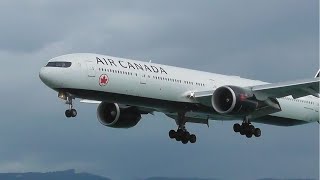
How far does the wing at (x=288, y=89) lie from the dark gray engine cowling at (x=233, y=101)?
138 cm

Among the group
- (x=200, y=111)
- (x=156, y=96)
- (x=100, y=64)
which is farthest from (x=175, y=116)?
(x=100, y=64)

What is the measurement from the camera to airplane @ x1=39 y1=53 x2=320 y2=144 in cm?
5784

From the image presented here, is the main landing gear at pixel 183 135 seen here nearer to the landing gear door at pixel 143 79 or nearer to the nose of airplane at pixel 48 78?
the landing gear door at pixel 143 79

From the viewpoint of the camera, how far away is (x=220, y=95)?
6266 centimetres

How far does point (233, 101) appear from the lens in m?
61.6

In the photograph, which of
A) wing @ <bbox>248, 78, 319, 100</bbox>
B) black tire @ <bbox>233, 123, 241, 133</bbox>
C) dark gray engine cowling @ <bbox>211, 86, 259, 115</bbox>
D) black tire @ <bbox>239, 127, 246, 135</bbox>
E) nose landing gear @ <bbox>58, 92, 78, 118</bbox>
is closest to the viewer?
nose landing gear @ <bbox>58, 92, 78, 118</bbox>

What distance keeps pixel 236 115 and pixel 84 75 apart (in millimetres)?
13035

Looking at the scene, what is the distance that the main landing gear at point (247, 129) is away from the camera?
66312 mm

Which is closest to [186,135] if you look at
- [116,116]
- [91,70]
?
[116,116]

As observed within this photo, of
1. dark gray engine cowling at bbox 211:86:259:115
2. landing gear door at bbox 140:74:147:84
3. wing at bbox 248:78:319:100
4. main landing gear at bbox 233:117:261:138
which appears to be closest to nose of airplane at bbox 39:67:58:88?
landing gear door at bbox 140:74:147:84

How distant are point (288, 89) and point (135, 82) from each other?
41.5ft

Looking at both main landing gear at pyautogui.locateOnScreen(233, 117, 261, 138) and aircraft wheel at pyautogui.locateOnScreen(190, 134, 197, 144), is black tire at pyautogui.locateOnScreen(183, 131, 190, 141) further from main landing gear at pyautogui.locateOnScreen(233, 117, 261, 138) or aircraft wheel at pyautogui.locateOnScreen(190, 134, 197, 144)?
main landing gear at pyautogui.locateOnScreen(233, 117, 261, 138)

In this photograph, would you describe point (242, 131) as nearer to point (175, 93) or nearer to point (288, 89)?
point (288, 89)

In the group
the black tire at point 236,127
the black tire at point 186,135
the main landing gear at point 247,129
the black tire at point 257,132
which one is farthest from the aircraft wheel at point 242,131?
the black tire at point 186,135
